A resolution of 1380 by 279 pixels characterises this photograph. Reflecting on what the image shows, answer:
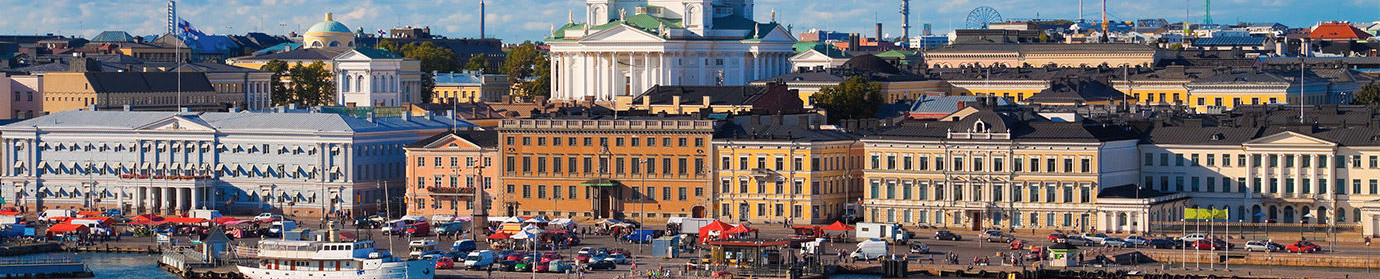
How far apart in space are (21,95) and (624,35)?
35761 mm

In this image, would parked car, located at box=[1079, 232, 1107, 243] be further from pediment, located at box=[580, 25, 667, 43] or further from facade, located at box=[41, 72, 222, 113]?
pediment, located at box=[580, 25, 667, 43]

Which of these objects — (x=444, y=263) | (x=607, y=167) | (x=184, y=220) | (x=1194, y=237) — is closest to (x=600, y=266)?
(x=444, y=263)

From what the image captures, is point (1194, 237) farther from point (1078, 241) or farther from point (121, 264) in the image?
point (121, 264)

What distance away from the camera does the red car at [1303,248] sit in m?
97.4

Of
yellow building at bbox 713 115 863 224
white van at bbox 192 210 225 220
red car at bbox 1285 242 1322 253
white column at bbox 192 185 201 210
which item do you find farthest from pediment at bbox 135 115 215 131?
red car at bbox 1285 242 1322 253

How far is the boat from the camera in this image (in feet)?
294

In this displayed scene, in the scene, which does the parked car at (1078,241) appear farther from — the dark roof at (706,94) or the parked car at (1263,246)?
the dark roof at (706,94)

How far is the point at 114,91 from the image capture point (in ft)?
520

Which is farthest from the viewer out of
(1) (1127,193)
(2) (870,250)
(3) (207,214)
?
(3) (207,214)

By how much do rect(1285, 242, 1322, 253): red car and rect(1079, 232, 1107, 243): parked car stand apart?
6131mm

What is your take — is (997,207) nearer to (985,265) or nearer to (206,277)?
(985,265)

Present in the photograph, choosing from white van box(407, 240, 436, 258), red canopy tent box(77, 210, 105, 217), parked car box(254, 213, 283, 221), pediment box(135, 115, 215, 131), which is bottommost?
white van box(407, 240, 436, 258)

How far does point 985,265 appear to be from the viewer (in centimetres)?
9425

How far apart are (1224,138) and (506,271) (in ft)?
90.7
